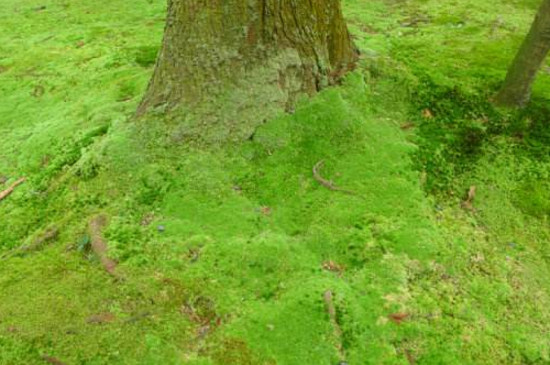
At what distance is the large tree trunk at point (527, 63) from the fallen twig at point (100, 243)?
4.18 meters

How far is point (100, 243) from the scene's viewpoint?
325cm

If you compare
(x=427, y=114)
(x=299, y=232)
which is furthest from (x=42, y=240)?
(x=427, y=114)

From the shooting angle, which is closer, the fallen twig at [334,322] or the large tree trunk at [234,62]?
the fallen twig at [334,322]

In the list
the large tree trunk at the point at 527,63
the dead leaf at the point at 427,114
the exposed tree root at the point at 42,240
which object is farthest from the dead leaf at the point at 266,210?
the large tree trunk at the point at 527,63

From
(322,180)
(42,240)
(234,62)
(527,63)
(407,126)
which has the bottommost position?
(42,240)

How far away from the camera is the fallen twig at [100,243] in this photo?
3.08 metres

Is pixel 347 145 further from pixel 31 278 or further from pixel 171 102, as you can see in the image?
pixel 31 278

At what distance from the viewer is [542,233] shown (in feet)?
12.0

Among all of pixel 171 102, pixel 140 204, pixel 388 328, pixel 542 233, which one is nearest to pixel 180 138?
pixel 171 102

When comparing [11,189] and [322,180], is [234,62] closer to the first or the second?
[322,180]

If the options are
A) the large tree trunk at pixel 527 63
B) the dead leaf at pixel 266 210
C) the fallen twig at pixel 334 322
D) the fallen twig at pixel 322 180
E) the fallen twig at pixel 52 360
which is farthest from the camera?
the large tree trunk at pixel 527 63

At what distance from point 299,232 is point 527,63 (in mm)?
3066

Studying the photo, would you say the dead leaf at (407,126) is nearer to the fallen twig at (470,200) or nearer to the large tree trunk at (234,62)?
the fallen twig at (470,200)

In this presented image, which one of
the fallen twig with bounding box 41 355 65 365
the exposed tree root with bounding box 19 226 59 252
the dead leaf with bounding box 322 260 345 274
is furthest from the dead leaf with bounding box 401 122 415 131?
the fallen twig with bounding box 41 355 65 365
